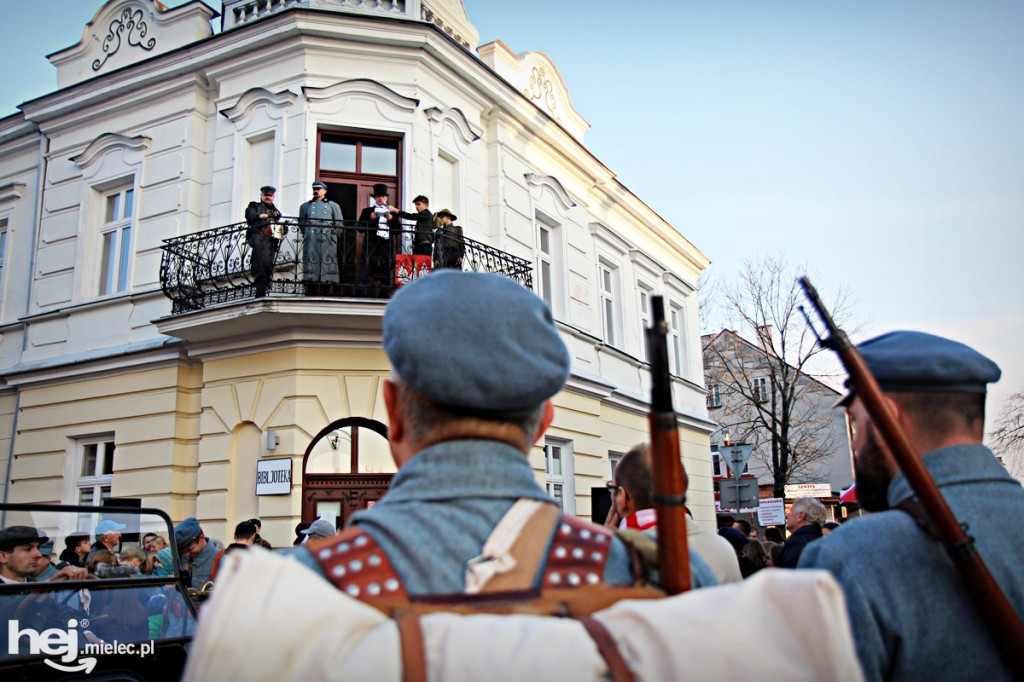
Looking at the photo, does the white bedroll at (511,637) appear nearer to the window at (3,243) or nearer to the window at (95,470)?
the window at (95,470)

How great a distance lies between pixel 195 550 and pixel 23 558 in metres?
3.64

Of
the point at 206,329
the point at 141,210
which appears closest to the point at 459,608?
the point at 206,329

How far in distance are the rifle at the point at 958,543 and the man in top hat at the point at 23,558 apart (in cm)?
360

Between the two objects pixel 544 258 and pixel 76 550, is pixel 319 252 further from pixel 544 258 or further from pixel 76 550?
pixel 76 550

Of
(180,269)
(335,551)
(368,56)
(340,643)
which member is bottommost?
(340,643)

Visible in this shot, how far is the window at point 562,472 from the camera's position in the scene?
14.3m

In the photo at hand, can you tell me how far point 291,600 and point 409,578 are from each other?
9.9 inches

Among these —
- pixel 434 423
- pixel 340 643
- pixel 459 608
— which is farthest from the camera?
pixel 434 423

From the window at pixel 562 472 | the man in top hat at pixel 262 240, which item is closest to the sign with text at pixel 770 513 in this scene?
the window at pixel 562 472

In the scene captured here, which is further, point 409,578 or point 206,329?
point 206,329

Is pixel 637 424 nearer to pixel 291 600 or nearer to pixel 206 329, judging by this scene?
pixel 206 329

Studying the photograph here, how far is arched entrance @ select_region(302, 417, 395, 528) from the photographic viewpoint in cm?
1069

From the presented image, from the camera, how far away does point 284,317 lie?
34.6 ft

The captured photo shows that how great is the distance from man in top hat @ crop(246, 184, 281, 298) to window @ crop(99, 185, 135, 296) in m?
3.10
